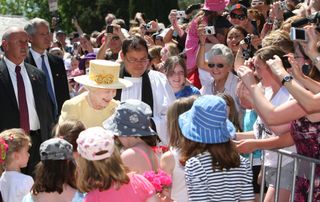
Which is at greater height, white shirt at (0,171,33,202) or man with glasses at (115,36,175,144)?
man with glasses at (115,36,175,144)

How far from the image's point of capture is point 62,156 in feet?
18.3

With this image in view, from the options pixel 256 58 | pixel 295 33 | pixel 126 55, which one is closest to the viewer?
pixel 295 33

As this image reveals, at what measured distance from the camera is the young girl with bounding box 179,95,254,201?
4855 millimetres

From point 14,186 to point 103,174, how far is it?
1958 mm

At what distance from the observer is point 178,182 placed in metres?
5.46

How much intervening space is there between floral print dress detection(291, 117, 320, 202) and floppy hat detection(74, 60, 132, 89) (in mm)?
2013

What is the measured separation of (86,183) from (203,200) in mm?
784

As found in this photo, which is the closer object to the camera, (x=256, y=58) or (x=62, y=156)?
(x=62, y=156)

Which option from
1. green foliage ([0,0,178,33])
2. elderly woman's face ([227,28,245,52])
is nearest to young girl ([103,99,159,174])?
elderly woman's face ([227,28,245,52])

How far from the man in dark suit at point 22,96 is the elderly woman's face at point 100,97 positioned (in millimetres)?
1564

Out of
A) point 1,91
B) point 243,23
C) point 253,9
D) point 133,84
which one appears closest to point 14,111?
point 1,91

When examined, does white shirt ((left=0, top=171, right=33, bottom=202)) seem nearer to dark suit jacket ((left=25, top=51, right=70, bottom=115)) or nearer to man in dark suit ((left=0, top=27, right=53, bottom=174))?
man in dark suit ((left=0, top=27, right=53, bottom=174))

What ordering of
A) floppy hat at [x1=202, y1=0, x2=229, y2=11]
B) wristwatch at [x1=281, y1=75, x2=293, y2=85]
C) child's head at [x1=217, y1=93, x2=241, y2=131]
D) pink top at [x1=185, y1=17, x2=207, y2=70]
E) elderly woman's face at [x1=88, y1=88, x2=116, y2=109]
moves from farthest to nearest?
1. floppy hat at [x1=202, y1=0, x2=229, y2=11]
2. pink top at [x1=185, y1=17, x2=207, y2=70]
3. child's head at [x1=217, y1=93, x2=241, y2=131]
4. elderly woman's face at [x1=88, y1=88, x2=116, y2=109]
5. wristwatch at [x1=281, y1=75, x2=293, y2=85]

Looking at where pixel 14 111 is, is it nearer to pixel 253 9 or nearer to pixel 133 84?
pixel 133 84
